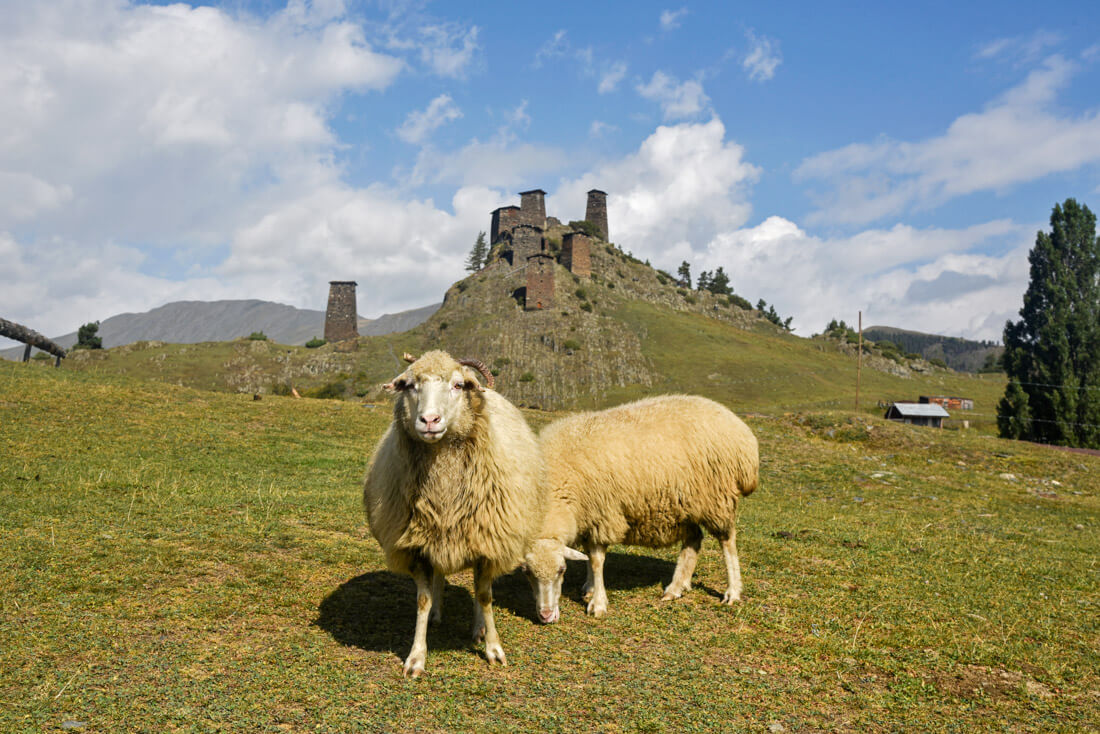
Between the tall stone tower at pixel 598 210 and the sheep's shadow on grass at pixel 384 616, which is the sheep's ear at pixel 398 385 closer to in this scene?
the sheep's shadow on grass at pixel 384 616

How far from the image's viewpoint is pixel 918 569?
997 centimetres

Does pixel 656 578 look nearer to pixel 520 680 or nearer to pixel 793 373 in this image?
pixel 520 680

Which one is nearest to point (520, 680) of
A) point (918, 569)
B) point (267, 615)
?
point (267, 615)

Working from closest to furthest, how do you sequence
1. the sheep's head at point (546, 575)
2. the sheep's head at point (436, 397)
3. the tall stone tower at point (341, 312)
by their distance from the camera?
the sheep's head at point (436, 397) < the sheep's head at point (546, 575) < the tall stone tower at point (341, 312)

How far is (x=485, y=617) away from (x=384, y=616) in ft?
4.91

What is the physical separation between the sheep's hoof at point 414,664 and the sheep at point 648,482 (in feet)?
7.20

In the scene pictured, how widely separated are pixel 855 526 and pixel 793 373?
68186mm

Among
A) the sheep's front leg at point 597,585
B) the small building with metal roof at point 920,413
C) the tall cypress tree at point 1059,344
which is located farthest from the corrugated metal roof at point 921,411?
the sheep's front leg at point 597,585

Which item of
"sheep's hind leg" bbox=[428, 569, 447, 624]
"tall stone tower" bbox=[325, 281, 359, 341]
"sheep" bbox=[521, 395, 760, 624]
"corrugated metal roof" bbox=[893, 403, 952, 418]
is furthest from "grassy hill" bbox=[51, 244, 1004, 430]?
"sheep's hind leg" bbox=[428, 569, 447, 624]

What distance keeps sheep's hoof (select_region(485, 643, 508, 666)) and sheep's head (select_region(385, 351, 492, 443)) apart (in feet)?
7.23

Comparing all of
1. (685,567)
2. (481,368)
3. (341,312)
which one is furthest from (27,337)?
(341,312)

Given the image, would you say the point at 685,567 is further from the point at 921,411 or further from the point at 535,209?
the point at 535,209

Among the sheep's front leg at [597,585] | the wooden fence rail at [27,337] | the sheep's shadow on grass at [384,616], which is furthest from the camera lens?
the wooden fence rail at [27,337]

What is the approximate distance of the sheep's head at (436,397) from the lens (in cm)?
539
